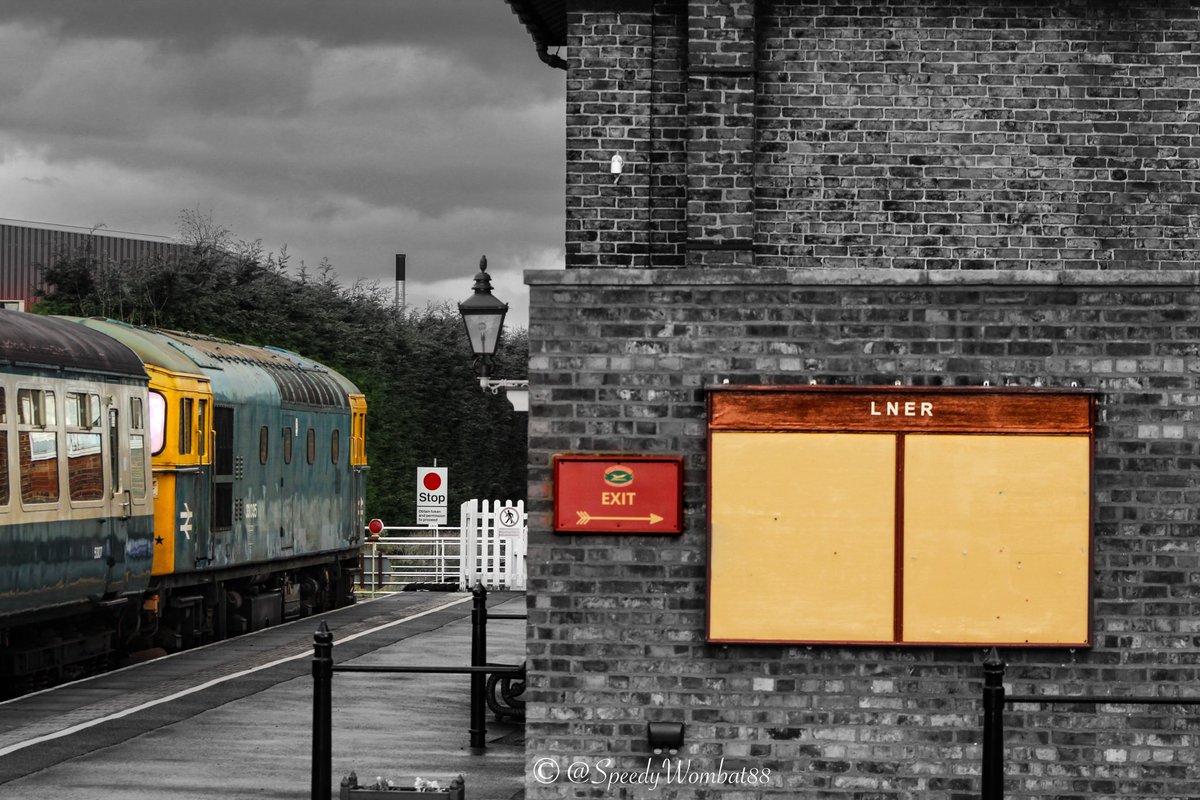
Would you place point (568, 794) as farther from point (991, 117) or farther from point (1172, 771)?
point (991, 117)

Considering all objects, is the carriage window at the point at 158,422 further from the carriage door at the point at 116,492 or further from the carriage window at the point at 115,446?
the carriage window at the point at 115,446

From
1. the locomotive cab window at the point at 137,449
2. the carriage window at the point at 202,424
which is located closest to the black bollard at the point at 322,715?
the locomotive cab window at the point at 137,449

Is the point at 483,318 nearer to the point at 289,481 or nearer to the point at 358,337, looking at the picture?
the point at 289,481

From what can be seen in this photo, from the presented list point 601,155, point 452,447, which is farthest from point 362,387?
point 601,155

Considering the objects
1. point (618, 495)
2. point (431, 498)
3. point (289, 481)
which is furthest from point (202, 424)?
point (618, 495)

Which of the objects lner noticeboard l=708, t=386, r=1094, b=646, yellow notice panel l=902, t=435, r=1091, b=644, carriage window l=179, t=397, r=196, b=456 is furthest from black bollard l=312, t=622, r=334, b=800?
carriage window l=179, t=397, r=196, b=456

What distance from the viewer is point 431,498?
115ft

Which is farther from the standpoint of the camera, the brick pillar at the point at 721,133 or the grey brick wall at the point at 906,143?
the grey brick wall at the point at 906,143

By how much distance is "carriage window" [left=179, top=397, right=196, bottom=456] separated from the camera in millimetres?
21500

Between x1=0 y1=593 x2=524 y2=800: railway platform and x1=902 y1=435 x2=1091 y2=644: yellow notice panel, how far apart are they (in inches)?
117

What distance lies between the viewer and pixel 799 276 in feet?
31.9

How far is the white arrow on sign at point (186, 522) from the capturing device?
→ 2136cm

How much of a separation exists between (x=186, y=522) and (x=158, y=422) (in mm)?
1246

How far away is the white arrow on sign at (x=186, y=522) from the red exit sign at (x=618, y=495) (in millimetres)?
12377
